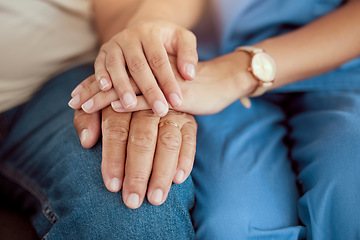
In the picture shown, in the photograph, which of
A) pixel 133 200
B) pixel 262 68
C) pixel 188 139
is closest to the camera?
pixel 133 200

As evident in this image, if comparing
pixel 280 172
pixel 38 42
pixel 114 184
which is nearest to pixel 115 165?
pixel 114 184

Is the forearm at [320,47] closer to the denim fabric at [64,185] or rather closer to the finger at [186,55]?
the finger at [186,55]

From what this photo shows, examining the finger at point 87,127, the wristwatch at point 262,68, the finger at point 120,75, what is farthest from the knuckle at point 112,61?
the wristwatch at point 262,68

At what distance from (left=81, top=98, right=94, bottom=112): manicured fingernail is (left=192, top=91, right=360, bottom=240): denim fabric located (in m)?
0.26

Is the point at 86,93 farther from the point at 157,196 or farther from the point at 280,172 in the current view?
the point at 280,172

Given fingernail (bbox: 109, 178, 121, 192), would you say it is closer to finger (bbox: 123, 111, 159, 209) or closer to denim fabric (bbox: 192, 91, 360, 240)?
finger (bbox: 123, 111, 159, 209)

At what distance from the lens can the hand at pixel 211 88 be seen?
612 millimetres

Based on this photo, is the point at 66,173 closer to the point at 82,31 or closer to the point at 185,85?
the point at 185,85

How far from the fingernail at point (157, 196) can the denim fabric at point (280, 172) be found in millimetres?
117

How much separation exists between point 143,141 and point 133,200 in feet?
0.37

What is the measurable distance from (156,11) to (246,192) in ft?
1.66

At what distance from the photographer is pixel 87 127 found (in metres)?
0.60

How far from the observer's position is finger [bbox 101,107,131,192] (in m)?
0.53

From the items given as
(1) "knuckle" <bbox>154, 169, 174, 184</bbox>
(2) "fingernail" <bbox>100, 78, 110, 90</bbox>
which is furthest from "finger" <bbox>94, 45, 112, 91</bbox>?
(1) "knuckle" <bbox>154, 169, 174, 184</bbox>
